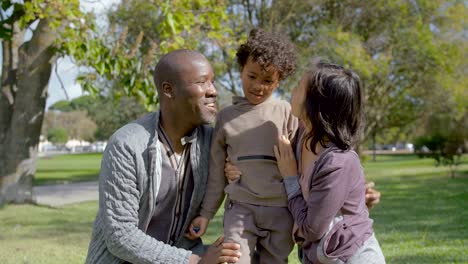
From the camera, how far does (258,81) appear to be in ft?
10.4

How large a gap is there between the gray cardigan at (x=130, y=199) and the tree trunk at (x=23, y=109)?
9.10m

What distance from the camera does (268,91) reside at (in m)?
3.21

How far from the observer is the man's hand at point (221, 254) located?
2.61 metres

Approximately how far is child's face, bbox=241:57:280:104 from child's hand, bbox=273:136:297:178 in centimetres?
34

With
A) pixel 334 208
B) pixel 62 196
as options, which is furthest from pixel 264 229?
pixel 62 196

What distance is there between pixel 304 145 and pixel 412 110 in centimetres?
2684

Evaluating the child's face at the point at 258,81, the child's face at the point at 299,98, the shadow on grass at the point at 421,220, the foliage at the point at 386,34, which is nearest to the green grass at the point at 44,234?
the shadow on grass at the point at 421,220

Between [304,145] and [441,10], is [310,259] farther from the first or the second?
[441,10]

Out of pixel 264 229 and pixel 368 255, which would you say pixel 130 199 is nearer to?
pixel 264 229

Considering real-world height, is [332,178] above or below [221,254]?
above

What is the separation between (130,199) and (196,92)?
1.92ft

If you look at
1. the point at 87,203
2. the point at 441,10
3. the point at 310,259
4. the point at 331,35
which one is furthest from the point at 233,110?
the point at 441,10

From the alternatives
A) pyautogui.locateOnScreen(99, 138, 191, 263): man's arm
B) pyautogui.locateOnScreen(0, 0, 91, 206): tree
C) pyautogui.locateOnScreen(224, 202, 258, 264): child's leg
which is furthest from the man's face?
pyautogui.locateOnScreen(0, 0, 91, 206): tree

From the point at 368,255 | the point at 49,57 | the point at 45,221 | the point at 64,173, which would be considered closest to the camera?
the point at 368,255
